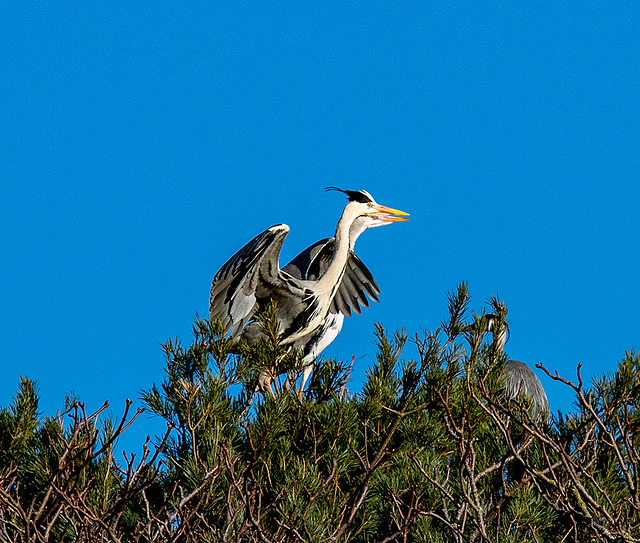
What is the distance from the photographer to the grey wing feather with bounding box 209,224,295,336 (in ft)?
18.3

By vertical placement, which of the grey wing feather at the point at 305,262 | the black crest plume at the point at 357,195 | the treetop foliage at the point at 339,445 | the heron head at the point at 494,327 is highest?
the black crest plume at the point at 357,195

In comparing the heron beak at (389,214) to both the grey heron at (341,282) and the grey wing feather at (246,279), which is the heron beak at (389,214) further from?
the grey wing feather at (246,279)

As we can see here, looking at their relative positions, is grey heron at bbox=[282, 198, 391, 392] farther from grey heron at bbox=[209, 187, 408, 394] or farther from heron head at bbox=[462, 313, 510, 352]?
heron head at bbox=[462, 313, 510, 352]

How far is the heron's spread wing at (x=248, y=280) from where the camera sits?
559 cm

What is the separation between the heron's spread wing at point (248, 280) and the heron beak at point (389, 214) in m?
1.37

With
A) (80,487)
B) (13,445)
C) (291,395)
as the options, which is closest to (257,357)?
(291,395)

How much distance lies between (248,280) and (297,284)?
1.54 feet

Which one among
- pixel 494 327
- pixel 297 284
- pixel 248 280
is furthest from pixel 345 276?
pixel 494 327

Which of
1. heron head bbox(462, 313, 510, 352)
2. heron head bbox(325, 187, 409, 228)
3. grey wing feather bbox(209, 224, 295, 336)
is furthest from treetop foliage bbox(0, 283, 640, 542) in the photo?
heron head bbox(325, 187, 409, 228)

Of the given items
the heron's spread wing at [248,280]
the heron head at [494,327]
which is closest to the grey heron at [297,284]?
the heron's spread wing at [248,280]

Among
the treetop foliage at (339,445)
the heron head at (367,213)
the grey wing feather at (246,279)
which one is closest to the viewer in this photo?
the treetop foliage at (339,445)

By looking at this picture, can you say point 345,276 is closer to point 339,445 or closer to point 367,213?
point 367,213

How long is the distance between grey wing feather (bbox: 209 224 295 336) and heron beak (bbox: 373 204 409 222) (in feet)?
4.66

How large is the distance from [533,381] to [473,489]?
227 inches
